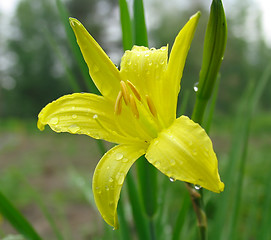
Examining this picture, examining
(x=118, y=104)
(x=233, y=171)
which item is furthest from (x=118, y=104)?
(x=233, y=171)

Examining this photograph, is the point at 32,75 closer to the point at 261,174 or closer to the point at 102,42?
the point at 102,42

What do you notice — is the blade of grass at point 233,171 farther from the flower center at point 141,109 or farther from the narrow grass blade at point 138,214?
the flower center at point 141,109

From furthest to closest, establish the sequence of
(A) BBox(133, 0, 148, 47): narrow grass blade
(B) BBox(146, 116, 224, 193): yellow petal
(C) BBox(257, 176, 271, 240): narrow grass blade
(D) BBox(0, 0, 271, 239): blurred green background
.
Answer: (D) BBox(0, 0, 271, 239): blurred green background < (C) BBox(257, 176, 271, 240): narrow grass blade < (A) BBox(133, 0, 148, 47): narrow grass blade < (B) BBox(146, 116, 224, 193): yellow petal

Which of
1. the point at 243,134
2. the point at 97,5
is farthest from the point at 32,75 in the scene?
the point at 243,134

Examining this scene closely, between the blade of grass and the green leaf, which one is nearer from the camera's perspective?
the green leaf

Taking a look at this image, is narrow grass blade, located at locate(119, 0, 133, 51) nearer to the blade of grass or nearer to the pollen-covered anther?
the pollen-covered anther

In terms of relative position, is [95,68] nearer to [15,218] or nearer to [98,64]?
[98,64]

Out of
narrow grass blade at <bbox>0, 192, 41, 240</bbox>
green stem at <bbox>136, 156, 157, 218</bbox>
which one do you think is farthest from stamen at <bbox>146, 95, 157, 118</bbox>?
narrow grass blade at <bbox>0, 192, 41, 240</bbox>

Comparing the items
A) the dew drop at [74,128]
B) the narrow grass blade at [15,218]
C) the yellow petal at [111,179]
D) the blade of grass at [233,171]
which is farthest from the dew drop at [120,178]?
the blade of grass at [233,171]

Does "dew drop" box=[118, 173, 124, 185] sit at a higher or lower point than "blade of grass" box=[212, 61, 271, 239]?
higher
